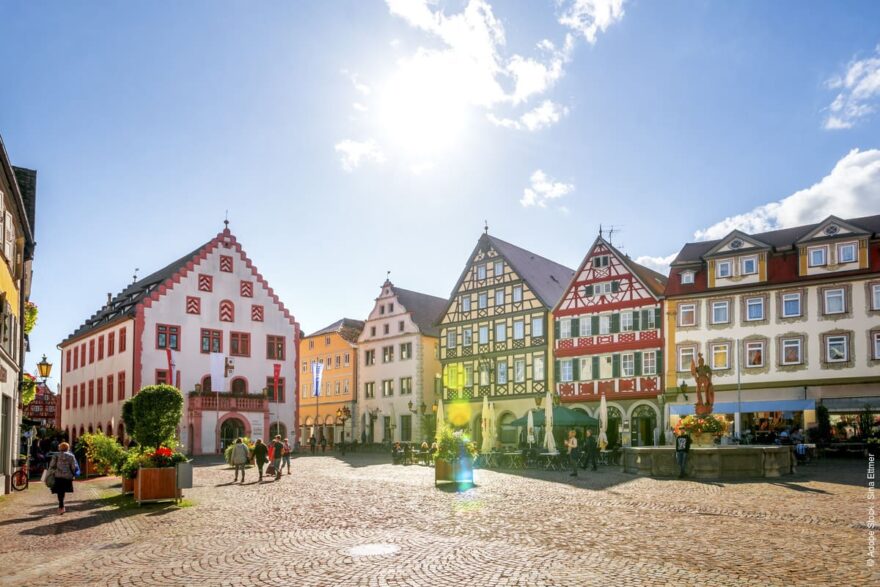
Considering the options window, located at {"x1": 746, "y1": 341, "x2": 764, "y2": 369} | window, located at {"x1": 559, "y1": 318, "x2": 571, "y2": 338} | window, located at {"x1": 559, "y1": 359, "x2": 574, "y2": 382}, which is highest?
window, located at {"x1": 559, "y1": 318, "x2": 571, "y2": 338}

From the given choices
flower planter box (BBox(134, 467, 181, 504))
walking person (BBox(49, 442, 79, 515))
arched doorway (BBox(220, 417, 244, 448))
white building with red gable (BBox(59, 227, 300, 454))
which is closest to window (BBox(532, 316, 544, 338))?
white building with red gable (BBox(59, 227, 300, 454))

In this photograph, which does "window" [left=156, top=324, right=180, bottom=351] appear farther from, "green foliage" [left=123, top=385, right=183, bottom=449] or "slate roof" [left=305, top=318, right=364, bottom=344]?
"green foliage" [left=123, top=385, right=183, bottom=449]

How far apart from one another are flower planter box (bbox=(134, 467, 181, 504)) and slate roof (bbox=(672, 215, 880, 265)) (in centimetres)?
3376

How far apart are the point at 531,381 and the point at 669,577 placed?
1688 inches

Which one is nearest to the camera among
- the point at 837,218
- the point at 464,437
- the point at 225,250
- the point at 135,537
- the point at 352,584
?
the point at 352,584

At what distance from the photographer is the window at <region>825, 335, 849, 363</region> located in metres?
40.1

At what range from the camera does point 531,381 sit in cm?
5228

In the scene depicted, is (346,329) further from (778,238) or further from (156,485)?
(156,485)

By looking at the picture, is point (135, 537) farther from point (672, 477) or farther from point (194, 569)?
point (672, 477)

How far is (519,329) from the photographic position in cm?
5372

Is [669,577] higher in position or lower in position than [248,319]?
lower

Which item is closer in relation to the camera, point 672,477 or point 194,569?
point 194,569

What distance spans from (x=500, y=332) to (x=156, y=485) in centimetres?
3738

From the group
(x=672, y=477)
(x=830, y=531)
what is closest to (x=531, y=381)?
(x=672, y=477)
